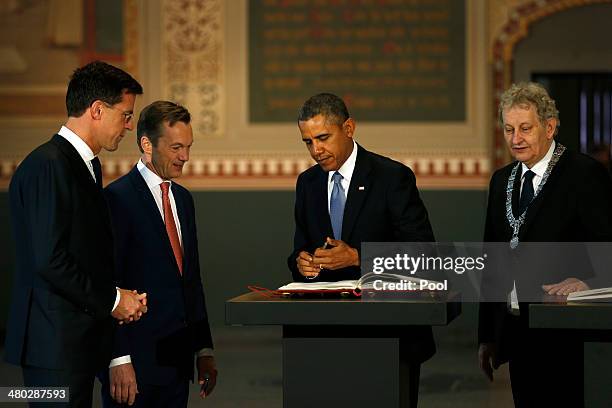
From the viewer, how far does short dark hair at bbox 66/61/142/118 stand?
3244 millimetres

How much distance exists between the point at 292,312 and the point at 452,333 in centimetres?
628

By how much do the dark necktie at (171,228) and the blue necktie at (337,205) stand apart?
546 millimetres

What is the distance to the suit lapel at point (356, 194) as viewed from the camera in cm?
372

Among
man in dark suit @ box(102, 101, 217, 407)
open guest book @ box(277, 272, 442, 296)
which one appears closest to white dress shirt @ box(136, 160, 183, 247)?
man in dark suit @ box(102, 101, 217, 407)

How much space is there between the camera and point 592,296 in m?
3.03

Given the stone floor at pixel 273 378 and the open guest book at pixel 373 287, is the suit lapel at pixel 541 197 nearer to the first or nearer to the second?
the open guest book at pixel 373 287

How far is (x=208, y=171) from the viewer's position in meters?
9.23

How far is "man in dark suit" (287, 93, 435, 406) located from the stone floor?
244 centimetres

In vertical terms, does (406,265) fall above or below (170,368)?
above

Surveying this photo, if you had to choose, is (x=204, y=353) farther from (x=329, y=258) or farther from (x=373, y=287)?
(x=373, y=287)

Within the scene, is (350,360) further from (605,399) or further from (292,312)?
(605,399)

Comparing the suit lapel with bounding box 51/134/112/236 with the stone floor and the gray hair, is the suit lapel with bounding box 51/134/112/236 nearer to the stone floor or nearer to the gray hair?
the gray hair

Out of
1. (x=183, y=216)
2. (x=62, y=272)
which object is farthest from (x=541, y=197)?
(x=62, y=272)

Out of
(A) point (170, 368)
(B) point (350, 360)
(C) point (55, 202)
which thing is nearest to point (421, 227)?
(B) point (350, 360)
